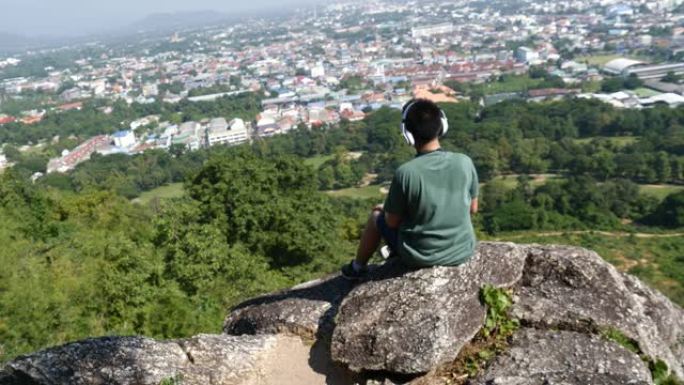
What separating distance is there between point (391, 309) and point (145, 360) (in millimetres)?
1777

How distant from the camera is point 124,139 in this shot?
184ft

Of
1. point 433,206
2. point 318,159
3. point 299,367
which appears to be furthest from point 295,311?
point 318,159

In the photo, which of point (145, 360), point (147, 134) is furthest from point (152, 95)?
point (145, 360)

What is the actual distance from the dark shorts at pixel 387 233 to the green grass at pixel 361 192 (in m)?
30.7

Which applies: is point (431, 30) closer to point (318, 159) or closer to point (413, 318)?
point (318, 159)

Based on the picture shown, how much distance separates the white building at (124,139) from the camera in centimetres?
5581

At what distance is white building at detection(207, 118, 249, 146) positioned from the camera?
54.5 metres

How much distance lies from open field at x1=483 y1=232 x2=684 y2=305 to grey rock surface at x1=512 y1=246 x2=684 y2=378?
13122 mm

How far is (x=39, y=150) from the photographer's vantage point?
5641cm

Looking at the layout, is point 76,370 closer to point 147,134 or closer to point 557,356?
point 557,356

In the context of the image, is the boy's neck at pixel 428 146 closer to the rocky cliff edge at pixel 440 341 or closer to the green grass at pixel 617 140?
the rocky cliff edge at pixel 440 341

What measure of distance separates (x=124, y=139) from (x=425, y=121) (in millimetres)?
57138

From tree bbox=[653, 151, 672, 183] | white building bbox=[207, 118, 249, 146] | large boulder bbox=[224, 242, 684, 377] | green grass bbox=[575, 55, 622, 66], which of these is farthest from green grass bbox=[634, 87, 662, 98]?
large boulder bbox=[224, 242, 684, 377]

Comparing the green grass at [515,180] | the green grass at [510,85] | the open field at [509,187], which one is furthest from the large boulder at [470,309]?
the green grass at [510,85]
